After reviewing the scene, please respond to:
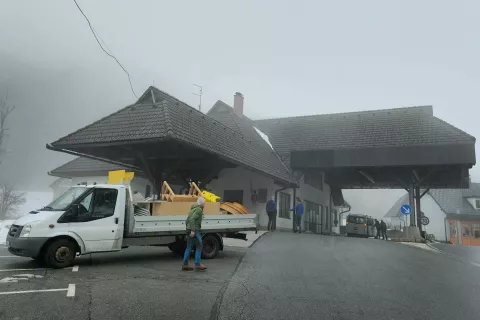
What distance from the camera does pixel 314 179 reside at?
29172 mm

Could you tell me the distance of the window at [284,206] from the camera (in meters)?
23.3

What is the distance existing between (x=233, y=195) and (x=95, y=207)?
13585 millimetres

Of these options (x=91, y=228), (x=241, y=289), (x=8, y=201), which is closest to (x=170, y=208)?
(x=91, y=228)

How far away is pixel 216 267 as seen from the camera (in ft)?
30.6

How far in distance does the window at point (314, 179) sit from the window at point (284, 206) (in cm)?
314

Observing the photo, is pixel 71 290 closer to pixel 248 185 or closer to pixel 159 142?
pixel 159 142

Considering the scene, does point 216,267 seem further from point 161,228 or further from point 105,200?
point 105,200

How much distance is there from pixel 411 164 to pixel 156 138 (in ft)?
49.7

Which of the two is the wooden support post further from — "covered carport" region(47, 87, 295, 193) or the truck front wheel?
the truck front wheel

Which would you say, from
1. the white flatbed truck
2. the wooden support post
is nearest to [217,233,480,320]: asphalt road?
the white flatbed truck

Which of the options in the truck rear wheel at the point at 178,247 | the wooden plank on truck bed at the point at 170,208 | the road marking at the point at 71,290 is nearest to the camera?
the road marking at the point at 71,290

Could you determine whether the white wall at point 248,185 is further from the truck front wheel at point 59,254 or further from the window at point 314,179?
the truck front wheel at point 59,254

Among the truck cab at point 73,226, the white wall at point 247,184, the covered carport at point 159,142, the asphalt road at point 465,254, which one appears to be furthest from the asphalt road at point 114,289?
the white wall at point 247,184

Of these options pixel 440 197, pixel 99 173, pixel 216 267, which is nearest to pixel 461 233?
pixel 440 197
